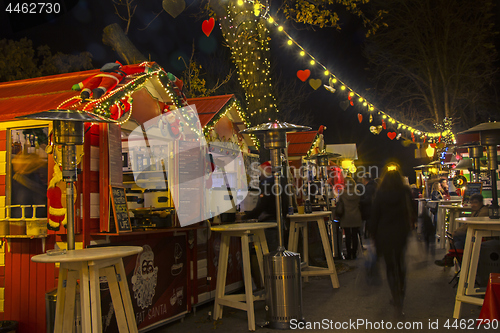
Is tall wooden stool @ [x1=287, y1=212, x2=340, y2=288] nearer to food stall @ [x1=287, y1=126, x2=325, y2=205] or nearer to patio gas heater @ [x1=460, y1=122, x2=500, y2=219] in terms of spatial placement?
patio gas heater @ [x1=460, y1=122, x2=500, y2=219]

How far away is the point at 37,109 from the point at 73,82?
0.93 m

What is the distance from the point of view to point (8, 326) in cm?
454

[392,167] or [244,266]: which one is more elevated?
[392,167]

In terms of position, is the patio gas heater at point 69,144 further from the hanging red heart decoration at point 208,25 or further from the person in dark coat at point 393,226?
the hanging red heart decoration at point 208,25

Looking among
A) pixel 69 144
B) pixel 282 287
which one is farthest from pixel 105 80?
pixel 282 287

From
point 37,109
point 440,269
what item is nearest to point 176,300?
point 37,109

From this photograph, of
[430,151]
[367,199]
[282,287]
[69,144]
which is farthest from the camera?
[430,151]

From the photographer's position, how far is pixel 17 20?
512 inches

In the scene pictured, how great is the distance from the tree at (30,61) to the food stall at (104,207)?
34.1 feet

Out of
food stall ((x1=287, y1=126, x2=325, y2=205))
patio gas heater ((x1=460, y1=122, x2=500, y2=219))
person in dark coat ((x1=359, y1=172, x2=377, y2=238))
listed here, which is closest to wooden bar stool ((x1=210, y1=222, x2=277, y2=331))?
patio gas heater ((x1=460, y1=122, x2=500, y2=219))

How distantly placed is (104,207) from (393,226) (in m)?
3.41

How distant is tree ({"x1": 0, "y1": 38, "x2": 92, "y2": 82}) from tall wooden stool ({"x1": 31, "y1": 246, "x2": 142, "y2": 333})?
13766 millimetres

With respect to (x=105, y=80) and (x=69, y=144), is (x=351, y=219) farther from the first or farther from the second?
(x=69, y=144)

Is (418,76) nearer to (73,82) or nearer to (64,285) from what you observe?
(73,82)
